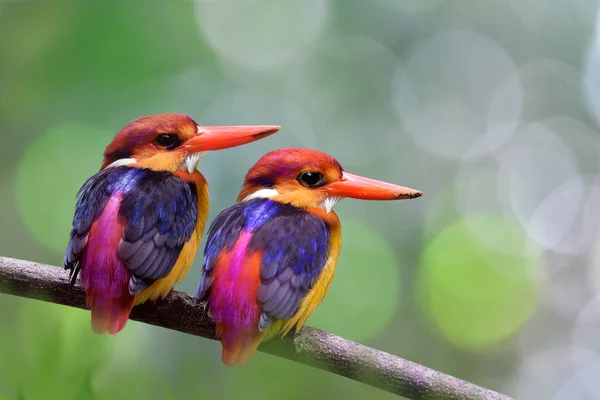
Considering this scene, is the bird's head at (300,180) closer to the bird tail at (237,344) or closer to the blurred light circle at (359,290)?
the bird tail at (237,344)

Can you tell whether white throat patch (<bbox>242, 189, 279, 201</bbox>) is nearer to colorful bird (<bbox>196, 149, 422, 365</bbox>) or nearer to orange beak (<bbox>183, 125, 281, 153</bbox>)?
colorful bird (<bbox>196, 149, 422, 365</bbox>)

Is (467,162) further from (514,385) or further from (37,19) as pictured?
(37,19)

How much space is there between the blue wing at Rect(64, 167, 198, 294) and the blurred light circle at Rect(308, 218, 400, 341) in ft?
2.88

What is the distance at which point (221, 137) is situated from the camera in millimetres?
1154

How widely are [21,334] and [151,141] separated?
36cm

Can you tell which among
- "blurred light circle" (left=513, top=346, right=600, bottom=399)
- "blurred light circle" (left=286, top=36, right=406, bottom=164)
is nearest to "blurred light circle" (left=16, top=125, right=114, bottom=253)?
"blurred light circle" (left=286, top=36, right=406, bottom=164)

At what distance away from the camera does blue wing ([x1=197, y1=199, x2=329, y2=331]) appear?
1024mm

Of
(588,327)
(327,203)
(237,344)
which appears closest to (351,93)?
(588,327)

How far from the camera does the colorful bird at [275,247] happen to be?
1004mm

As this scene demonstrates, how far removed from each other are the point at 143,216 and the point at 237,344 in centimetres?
24

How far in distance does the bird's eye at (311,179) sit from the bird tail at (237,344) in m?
0.31

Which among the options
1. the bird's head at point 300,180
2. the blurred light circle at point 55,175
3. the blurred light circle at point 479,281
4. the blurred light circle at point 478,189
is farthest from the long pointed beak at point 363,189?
the blurred light circle at point 478,189

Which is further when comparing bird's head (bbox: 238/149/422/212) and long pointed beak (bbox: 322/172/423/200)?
bird's head (bbox: 238/149/422/212)

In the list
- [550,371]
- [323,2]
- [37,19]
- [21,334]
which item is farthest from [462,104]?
[21,334]
